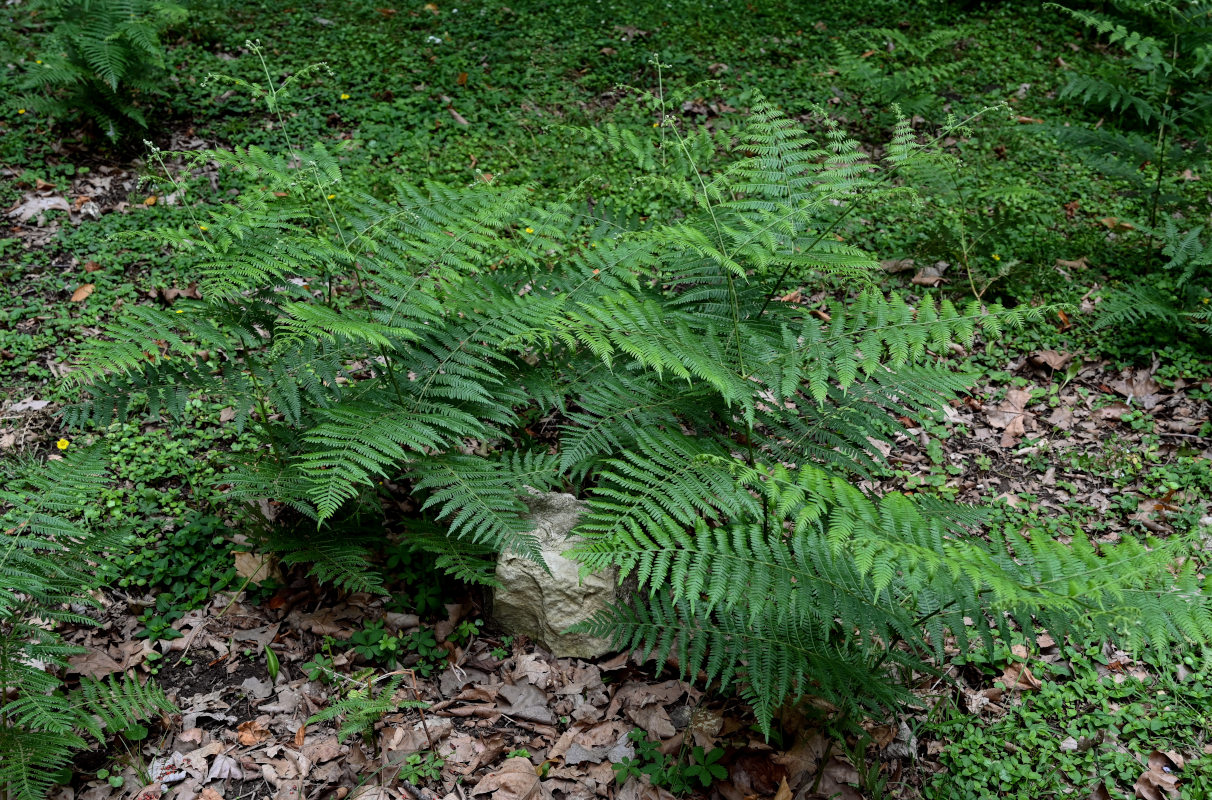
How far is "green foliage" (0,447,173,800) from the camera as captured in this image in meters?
2.68

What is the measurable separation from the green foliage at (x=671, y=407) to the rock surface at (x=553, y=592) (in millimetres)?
134

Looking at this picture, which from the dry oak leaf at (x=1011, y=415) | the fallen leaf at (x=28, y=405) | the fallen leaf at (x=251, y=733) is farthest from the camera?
the dry oak leaf at (x=1011, y=415)

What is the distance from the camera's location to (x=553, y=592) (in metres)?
3.29

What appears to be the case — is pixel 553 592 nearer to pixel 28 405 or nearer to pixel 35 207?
pixel 28 405

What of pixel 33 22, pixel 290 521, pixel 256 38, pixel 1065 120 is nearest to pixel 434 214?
pixel 290 521

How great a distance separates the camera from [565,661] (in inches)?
135

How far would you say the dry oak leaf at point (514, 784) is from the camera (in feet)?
9.72

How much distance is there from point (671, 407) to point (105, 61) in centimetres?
483

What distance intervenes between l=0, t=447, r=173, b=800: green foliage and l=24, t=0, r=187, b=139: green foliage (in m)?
3.57

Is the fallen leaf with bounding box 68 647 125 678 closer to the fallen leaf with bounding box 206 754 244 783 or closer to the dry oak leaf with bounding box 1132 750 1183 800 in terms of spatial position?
the fallen leaf with bounding box 206 754 244 783

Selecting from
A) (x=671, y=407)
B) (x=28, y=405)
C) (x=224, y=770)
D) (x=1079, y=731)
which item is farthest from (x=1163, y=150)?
(x=28, y=405)

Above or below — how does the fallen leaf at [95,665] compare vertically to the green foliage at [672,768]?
above

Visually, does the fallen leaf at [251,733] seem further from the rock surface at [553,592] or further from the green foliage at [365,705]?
the rock surface at [553,592]

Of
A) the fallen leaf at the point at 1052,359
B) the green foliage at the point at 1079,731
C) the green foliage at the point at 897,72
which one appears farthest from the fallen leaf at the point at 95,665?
the green foliage at the point at 897,72
